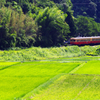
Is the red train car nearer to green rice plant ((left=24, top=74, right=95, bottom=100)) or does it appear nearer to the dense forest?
the dense forest

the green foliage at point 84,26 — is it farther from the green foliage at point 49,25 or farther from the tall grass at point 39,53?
the tall grass at point 39,53

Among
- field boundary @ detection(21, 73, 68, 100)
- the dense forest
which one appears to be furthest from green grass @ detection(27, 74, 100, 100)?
the dense forest

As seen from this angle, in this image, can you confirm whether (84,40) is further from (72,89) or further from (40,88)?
(40,88)

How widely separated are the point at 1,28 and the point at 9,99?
26906mm

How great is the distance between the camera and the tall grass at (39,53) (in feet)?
114

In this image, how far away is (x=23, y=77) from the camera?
2022cm

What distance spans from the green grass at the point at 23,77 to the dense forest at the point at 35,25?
17.0 meters

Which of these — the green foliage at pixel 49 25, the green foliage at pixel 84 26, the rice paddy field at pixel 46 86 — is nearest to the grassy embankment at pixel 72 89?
the rice paddy field at pixel 46 86

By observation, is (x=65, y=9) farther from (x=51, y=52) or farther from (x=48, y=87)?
(x=48, y=87)

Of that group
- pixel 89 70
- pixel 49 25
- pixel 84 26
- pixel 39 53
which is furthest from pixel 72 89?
pixel 84 26

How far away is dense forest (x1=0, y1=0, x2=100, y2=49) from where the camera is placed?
135 feet

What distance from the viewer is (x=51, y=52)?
137ft

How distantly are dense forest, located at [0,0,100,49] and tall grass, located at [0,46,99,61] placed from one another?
12.8 feet

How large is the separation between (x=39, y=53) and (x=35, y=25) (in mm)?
9611
